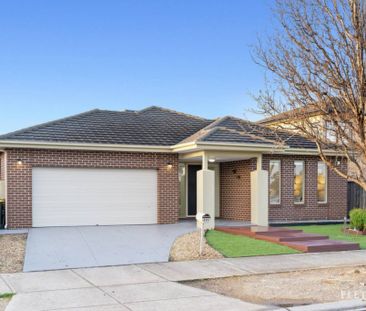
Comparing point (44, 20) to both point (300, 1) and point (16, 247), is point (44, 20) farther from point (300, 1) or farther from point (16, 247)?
point (300, 1)

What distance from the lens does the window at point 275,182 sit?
63.9ft

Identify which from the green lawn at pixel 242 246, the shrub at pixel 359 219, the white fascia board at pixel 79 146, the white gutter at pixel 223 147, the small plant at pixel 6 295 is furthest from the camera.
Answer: the shrub at pixel 359 219

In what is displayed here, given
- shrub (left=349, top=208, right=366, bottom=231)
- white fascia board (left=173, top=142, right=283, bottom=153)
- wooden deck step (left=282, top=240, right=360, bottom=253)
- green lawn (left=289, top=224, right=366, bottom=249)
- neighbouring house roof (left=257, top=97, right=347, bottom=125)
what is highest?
neighbouring house roof (left=257, top=97, right=347, bottom=125)

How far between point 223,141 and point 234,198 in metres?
4.04

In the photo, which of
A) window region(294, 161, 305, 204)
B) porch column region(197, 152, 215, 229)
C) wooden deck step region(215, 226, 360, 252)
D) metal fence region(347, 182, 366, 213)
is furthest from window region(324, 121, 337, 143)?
metal fence region(347, 182, 366, 213)

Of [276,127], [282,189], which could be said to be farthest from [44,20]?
[282,189]

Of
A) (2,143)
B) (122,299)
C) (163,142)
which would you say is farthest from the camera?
(163,142)

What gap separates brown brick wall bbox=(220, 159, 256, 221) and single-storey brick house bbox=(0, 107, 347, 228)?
0.04 m

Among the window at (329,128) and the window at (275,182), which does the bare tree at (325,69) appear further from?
the window at (275,182)

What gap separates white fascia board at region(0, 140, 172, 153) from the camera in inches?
628

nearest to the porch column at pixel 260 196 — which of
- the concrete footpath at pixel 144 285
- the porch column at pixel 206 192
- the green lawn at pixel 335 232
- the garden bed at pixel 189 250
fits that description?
the green lawn at pixel 335 232

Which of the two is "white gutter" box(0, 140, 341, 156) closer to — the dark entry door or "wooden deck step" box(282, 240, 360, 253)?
the dark entry door

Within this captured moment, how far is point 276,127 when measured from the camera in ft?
36.3

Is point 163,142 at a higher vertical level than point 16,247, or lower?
higher
